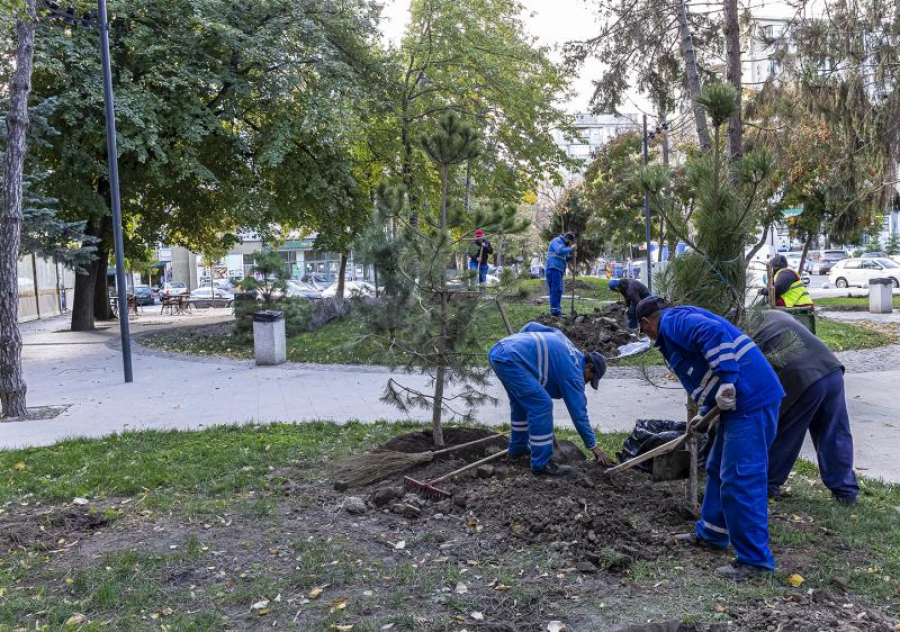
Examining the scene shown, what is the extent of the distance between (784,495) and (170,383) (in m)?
8.88

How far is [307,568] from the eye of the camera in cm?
416

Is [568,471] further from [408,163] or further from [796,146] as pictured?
[408,163]

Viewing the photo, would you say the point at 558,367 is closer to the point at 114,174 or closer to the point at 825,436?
the point at 825,436

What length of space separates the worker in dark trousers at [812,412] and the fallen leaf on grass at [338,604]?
125 inches

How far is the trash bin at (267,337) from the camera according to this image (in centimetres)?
1276

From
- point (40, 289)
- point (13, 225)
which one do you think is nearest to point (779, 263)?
point (13, 225)

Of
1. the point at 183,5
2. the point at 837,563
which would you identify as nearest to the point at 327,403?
the point at 837,563

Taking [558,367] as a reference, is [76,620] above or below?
below

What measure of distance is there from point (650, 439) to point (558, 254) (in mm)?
9402

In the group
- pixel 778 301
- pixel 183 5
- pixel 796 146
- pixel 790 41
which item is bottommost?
pixel 778 301

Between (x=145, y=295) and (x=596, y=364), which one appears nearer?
(x=596, y=364)

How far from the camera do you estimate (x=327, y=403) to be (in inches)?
366

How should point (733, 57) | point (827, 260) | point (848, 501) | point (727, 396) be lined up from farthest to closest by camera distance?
point (827, 260) → point (733, 57) → point (848, 501) → point (727, 396)

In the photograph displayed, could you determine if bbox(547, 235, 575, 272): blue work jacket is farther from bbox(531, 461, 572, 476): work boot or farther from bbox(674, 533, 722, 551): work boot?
bbox(674, 533, 722, 551): work boot
